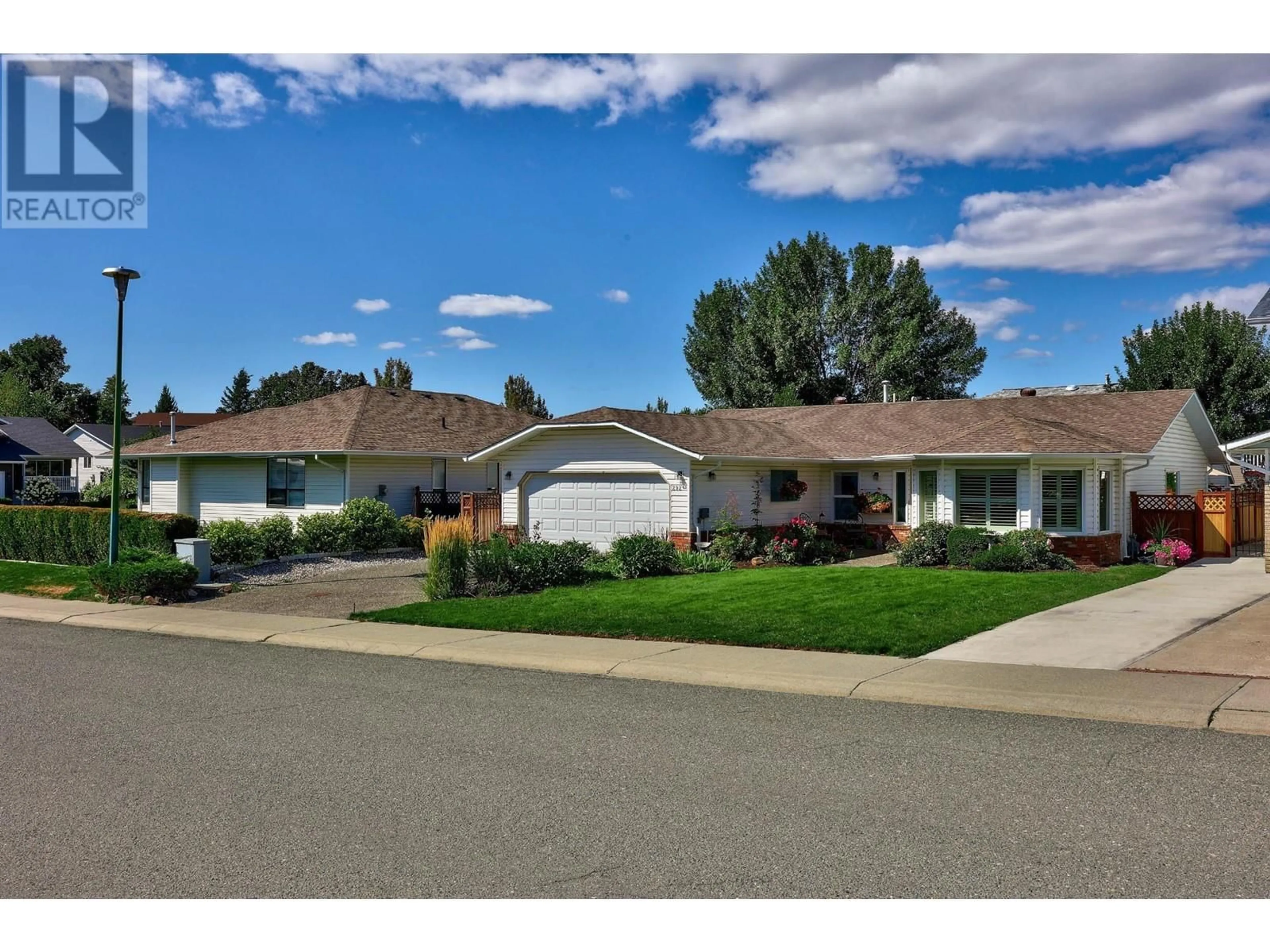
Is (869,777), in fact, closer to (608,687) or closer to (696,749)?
(696,749)

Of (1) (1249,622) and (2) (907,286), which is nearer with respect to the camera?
(1) (1249,622)

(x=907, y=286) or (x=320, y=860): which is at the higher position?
(x=907, y=286)

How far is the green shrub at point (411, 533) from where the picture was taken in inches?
1024

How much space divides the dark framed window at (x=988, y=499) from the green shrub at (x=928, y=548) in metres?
0.83

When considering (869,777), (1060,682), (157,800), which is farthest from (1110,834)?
(157,800)

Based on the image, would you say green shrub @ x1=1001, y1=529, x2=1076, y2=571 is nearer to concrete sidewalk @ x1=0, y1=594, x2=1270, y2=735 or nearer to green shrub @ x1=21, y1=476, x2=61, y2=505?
concrete sidewalk @ x1=0, y1=594, x2=1270, y2=735

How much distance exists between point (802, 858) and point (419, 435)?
2559cm

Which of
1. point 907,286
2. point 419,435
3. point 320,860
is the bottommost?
point 320,860

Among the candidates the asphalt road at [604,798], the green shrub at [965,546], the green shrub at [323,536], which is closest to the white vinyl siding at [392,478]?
the green shrub at [323,536]

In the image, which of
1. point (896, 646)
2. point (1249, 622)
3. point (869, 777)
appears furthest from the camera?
point (1249, 622)

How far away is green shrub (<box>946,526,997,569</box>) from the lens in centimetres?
2078

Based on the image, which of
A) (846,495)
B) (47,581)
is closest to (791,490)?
(846,495)

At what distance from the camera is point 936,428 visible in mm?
26219

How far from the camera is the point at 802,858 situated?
5.27 meters
